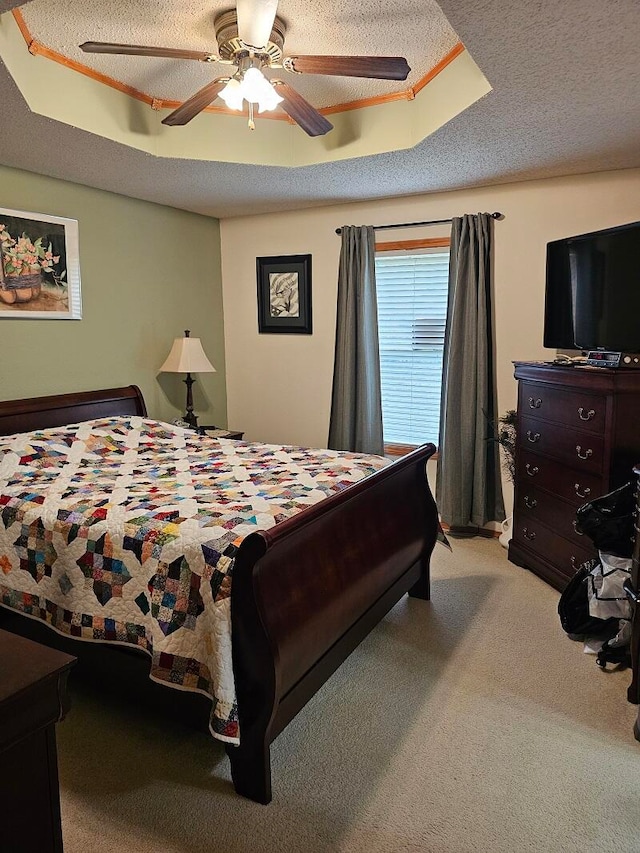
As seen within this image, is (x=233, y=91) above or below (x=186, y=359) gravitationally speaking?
above

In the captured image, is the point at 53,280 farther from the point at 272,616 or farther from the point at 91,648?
the point at 272,616

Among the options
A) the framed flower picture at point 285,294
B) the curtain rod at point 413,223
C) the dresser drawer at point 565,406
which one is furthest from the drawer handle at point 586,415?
the framed flower picture at point 285,294

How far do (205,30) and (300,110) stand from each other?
503 mm

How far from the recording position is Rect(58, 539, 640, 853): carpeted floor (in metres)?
1.73

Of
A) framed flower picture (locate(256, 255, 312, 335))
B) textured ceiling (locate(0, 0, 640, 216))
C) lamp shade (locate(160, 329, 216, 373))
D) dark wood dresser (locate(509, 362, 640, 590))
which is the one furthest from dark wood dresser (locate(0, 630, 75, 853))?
framed flower picture (locate(256, 255, 312, 335))

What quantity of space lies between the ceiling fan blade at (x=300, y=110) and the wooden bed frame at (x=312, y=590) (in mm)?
1634

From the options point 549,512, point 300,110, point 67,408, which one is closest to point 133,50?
point 300,110

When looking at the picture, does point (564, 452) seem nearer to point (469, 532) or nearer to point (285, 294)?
point (469, 532)

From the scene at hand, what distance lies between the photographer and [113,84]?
9.95ft

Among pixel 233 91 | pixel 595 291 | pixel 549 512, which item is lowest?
pixel 549 512

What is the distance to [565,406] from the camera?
10.2ft

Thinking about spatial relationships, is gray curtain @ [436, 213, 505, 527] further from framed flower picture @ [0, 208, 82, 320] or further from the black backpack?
framed flower picture @ [0, 208, 82, 320]

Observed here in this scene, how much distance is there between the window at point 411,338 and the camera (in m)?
4.34

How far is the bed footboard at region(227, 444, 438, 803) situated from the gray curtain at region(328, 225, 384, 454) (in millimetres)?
1651
